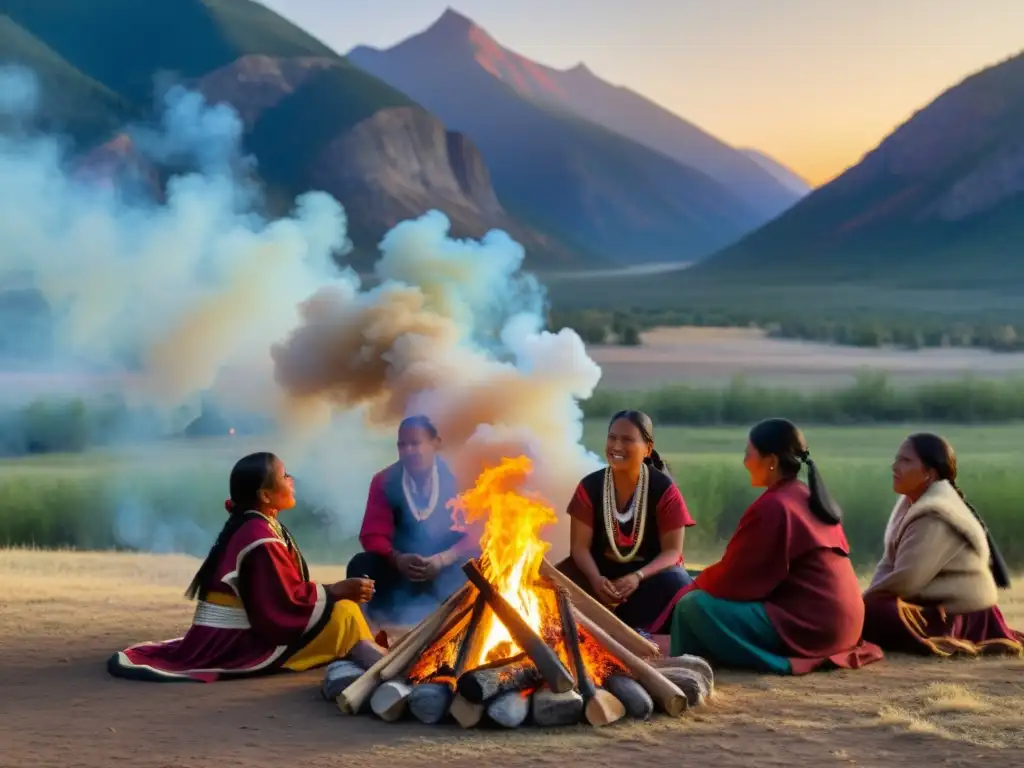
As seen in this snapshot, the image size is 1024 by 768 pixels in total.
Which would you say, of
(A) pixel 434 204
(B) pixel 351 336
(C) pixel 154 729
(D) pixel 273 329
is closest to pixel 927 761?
(C) pixel 154 729

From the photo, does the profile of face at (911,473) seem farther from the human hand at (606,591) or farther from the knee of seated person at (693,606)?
the human hand at (606,591)

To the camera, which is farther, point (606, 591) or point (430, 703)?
point (606, 591)

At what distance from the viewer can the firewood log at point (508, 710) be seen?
20.7 feet

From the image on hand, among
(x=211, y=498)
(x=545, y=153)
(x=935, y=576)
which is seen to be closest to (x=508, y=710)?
(x=935, y=576)

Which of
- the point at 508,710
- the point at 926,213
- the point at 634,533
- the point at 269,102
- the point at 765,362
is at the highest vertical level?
the point at 926,213

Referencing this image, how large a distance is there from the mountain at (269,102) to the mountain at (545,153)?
10.0ft

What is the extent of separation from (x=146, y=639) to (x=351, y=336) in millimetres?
5210

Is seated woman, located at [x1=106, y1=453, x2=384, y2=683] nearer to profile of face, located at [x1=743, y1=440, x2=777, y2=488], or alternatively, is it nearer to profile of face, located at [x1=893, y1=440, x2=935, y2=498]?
profile of face, located at [x1=743, y1=440, x2=777, y2=488]

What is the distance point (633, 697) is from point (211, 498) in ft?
66.5

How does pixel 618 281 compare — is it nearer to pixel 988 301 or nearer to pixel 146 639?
pixel 988 301

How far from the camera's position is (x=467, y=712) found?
6.32m

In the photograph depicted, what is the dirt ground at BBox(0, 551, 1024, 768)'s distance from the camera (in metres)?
5.82

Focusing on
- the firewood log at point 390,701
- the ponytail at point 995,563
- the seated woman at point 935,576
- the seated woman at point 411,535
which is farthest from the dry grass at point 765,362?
the firewood log at point 390,701

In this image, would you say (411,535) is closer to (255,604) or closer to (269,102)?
(255,604)
